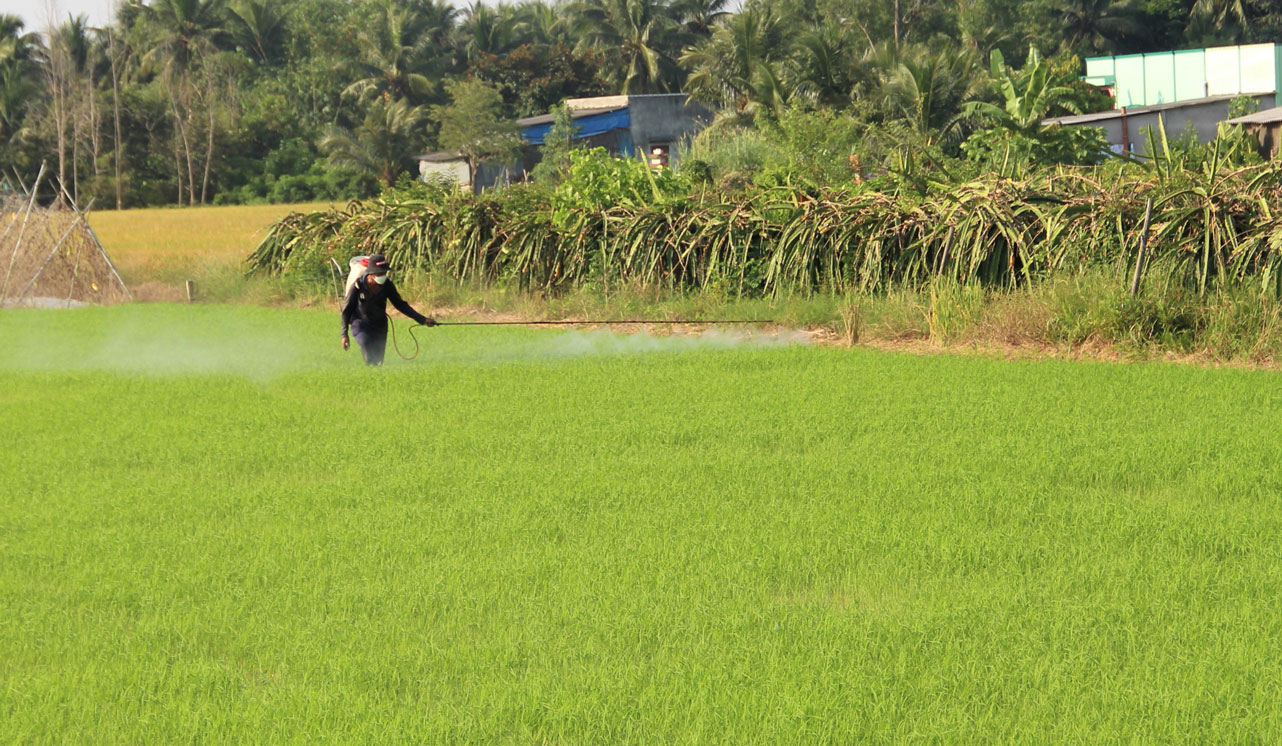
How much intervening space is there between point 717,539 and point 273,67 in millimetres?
72645

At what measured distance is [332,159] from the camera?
55438 mm

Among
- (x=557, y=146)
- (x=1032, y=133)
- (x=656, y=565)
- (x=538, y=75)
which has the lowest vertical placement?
(x=656, y=565)

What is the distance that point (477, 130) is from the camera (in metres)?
49.9

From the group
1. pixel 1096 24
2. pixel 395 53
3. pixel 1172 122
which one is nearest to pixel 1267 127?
pixel 1172 122

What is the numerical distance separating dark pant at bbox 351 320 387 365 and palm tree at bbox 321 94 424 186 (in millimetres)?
41307

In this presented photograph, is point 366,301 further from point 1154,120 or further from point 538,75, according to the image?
point 538,75

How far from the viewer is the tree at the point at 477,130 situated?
1970 inches

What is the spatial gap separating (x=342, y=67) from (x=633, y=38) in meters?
15.0

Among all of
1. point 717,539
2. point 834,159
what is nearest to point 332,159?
point 834,159

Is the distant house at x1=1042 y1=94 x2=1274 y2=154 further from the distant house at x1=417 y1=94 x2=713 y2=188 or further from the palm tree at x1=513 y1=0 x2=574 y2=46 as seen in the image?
the palm tree at x1=513 y1=0 x2=574 y2=46

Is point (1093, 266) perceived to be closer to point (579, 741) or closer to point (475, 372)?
point (475, 372)

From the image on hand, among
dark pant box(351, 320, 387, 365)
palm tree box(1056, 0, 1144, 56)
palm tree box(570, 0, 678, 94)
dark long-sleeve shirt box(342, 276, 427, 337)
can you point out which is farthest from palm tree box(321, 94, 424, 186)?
dark long-sleeve shirt box(342, 276, 427, 337)

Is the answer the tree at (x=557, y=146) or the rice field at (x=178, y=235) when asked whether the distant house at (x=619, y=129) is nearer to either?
the tree at (x=557, y=146)

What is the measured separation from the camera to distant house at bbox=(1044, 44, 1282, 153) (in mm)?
35938
